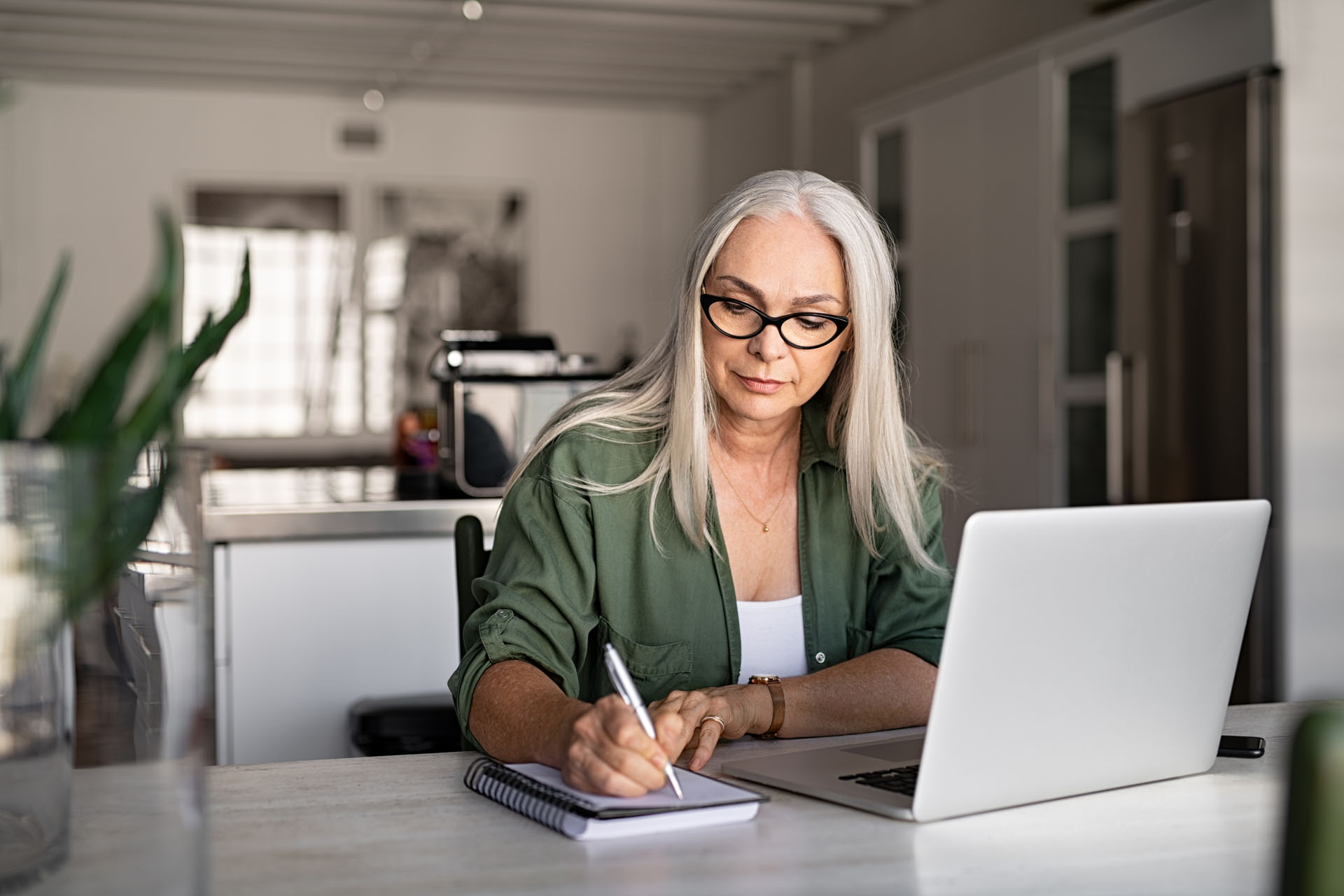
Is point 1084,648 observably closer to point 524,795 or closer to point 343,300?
point 524,795

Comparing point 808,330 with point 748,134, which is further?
point 748,134

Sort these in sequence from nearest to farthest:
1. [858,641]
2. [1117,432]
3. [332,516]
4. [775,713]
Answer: [775,713] < [858,641] < [332,516] < [1117,432]

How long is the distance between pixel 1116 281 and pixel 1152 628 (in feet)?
10.5

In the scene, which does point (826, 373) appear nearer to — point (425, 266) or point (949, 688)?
point (949, 688)

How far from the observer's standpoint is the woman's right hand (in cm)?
106

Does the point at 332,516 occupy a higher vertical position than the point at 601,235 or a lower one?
lower

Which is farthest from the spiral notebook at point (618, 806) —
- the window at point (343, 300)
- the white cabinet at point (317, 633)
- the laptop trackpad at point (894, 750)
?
the window at point (343, 300)

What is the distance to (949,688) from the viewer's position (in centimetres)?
99

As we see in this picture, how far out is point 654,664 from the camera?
1.60m

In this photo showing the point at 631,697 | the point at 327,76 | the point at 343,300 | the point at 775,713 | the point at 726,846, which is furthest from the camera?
the point at 343,300

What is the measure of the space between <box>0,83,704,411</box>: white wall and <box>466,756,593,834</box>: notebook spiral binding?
627cm

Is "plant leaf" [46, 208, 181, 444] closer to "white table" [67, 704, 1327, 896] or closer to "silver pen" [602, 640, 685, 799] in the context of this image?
"white table" [67, 704, 1327, 896]

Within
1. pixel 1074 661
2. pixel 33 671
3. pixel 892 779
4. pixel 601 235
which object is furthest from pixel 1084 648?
pixel 601 235

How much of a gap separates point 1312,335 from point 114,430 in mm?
3103
